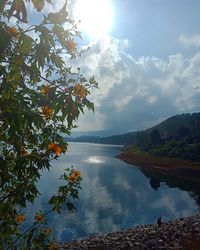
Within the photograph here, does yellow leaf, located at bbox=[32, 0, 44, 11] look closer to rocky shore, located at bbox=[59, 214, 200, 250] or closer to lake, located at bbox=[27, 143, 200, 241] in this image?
rocky shore, located at bbox=[59, 214, 200, 250]

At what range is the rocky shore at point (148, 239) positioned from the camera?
76.8 ft

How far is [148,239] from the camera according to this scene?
25.6 meters

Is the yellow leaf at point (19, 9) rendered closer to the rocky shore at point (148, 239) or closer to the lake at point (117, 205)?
the rocky shore at point (148, 239)

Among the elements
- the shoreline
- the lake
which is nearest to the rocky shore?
the lake

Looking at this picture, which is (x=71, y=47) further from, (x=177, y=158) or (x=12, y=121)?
(x=177, y=158)

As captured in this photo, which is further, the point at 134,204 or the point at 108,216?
the point at 134,204

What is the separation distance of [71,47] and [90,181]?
5830 centimetres

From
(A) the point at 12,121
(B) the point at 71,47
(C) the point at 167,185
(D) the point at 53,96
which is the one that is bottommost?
(C) the point at 167,185

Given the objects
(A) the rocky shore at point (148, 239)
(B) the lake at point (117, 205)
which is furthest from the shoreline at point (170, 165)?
(A) the rocky shore at point (148, 239)

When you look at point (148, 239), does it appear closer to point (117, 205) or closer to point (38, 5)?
point (117, 205)

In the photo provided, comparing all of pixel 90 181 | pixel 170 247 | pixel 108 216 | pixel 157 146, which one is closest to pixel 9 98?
pixel 170 247

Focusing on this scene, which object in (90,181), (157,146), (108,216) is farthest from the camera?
(157,146)

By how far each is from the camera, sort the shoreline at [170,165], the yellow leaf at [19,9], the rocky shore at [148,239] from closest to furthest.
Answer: the yellow leaf at [19,9] → the rocky shore at [148,239] → the shoreline at [170,165]

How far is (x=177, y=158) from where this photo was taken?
98.6 m
